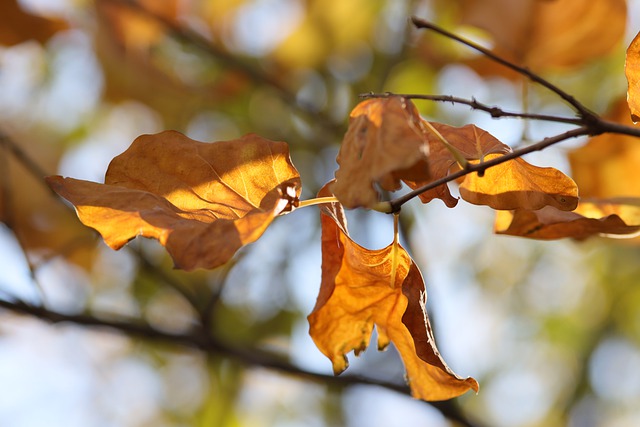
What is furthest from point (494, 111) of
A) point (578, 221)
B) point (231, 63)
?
point (231, 63)

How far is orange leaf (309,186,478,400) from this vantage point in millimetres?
579

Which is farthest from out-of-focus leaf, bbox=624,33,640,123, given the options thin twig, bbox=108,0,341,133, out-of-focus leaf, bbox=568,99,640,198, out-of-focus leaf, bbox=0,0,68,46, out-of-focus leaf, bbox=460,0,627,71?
out-of-focus leaf, bbox=0,0,68,46

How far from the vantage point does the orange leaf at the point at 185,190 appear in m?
0.51

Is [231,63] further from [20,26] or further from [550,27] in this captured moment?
[550,27]

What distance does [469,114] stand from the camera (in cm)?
162

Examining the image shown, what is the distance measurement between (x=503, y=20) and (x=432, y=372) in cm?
68

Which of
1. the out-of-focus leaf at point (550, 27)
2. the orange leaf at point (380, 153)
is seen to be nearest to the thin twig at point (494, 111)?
Answer: the orange leaf at point (380, 153)

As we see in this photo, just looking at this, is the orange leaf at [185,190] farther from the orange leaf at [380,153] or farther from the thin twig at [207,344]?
the thin twig at [207,344]

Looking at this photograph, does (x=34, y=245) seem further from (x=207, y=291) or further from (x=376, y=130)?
(x=376, y=130)

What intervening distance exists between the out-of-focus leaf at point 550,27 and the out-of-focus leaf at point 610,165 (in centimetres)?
17

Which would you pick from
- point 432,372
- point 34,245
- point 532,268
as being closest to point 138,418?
point 34,245

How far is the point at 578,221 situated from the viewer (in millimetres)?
622

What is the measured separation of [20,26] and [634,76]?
1038 millimetres

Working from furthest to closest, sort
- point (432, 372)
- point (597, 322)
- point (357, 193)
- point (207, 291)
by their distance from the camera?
1. point (597, 322)
2. point (207, 291)
3. point (432, 372)
4. point (357, 193)
